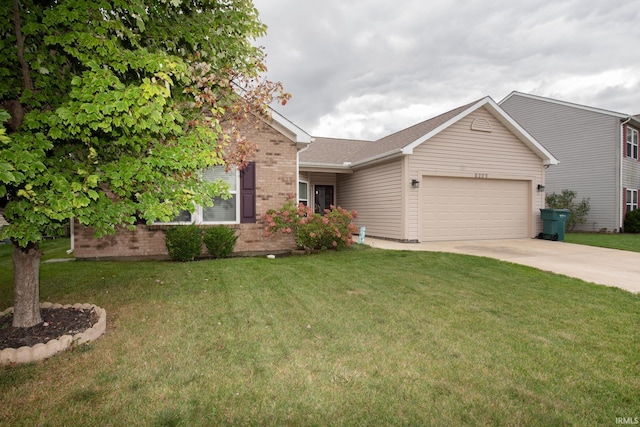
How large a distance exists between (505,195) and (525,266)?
652 cm

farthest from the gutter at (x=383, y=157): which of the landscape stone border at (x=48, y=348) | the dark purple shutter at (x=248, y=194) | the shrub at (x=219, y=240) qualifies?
the landscape stone border at (x=48, y=348)

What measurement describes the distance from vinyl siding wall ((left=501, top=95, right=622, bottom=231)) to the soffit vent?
9430mm

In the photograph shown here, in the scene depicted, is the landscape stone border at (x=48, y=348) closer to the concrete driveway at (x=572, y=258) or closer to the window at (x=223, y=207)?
the window at (x=223, y=207)

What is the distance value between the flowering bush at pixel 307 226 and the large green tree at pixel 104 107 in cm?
519

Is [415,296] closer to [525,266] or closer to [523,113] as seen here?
[525,266]

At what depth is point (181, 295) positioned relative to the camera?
16.9 ft

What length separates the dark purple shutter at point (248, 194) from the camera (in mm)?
9195

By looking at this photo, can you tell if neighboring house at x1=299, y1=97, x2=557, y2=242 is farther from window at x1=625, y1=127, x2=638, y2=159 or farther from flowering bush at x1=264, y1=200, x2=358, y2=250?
window at x1=625, y1=127, x2=638, y2=159

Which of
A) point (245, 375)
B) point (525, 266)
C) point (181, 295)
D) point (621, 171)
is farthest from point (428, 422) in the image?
point (621, 171)

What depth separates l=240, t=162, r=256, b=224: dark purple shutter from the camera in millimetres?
9195

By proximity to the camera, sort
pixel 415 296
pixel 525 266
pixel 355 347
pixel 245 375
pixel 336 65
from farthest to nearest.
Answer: pixel 336 65, pixel 525 266, pixel 415 296, pixel 355 347, pixel 245 375

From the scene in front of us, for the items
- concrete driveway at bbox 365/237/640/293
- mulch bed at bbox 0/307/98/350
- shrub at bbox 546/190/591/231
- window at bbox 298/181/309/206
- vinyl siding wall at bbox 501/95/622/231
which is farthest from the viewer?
shrub at bbox 546/190/591/231

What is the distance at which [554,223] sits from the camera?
12.6m

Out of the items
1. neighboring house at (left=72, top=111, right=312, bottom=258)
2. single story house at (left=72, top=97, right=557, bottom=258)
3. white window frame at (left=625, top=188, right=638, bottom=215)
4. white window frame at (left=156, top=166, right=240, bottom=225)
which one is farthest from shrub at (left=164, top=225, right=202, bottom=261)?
white window frame at (left=625, top=188, right=638, bottom=215)
